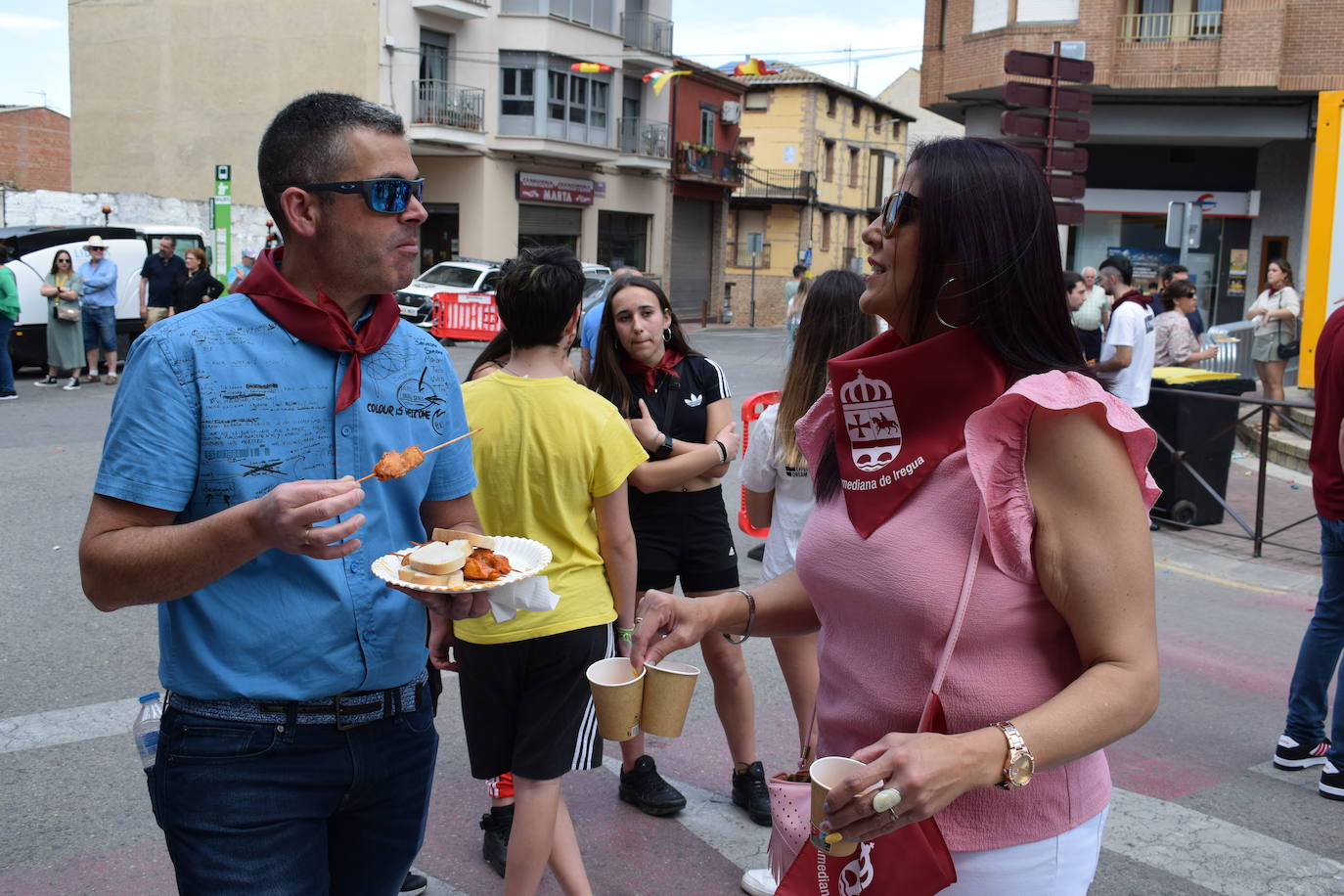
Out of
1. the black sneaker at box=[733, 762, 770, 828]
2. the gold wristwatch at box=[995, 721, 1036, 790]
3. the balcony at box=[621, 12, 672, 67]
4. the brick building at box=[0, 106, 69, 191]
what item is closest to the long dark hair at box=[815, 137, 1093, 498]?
the gold wristwatch at box=[995, 721, 1036, 790]

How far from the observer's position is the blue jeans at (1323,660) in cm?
466

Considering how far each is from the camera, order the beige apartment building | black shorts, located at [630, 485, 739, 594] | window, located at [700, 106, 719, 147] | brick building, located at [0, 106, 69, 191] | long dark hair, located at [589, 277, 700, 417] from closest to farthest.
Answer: black shorts, located at [630, 485, 739, 594]
long dark hair, located at [589, 277, 700, 417]
the beige apartment building
brick building, located at [0, 106, 69, 191]
window, located at [700, 106, 719, 147]

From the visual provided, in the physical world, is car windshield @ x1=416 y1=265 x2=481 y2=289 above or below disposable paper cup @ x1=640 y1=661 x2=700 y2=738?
above

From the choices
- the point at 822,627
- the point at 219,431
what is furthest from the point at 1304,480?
the point at 219,431

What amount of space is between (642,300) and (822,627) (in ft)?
8.89

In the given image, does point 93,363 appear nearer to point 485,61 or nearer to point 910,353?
point 910,353

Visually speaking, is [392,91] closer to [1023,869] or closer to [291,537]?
[291,537]

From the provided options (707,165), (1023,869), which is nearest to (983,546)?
(1023,869)

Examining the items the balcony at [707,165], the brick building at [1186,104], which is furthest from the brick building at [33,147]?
the brick building at [1186,104]

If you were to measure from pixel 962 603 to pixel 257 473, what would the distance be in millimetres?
1266

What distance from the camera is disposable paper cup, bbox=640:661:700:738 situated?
8.13 feet

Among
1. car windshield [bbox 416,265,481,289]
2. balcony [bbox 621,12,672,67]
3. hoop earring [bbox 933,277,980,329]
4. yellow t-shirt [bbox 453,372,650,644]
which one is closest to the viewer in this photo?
hoop earring [bbox 933,277,980,329]

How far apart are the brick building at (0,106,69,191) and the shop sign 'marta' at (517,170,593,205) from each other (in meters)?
19.5

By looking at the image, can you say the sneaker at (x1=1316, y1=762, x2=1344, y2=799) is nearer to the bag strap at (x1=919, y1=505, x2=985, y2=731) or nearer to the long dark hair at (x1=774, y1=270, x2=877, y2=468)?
the long dark hair at (x1=774, y1=270, x2=877, y2=468)
